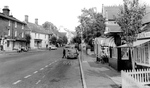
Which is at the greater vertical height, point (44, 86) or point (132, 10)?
point (132, 10)

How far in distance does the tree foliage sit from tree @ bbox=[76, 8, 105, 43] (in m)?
17.8

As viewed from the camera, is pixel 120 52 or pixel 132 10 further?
pixel 120 52

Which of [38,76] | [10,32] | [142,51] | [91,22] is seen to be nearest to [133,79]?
[142,51]

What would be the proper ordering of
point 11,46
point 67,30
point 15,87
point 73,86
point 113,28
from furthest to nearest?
point 67,30 < point 11,46 < point 113,28 < point 73,86 < point 15,87

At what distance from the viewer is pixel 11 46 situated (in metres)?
42.4

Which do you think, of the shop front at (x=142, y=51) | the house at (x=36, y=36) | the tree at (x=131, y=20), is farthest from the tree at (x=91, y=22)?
the house at (x=36, y=36)

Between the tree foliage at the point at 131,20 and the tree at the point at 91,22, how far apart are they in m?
17.8

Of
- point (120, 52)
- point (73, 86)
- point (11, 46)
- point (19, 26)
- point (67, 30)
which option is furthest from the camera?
point (67, 30)

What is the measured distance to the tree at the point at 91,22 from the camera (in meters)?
29.0

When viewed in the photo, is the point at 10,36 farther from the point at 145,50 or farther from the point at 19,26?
the point at 145,50

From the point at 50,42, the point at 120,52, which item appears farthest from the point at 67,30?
the point at 120,52

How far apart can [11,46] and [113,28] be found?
3674 cm

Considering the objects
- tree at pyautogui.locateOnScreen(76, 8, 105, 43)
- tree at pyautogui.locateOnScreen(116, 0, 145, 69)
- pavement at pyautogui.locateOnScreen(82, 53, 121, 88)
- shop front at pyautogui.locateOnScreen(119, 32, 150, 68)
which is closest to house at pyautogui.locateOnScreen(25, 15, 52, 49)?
tree at pyautogui.locateOnScreen(76, 8, 105, 43)

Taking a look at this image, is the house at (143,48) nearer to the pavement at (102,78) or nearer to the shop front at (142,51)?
the shop front at (142,51)
